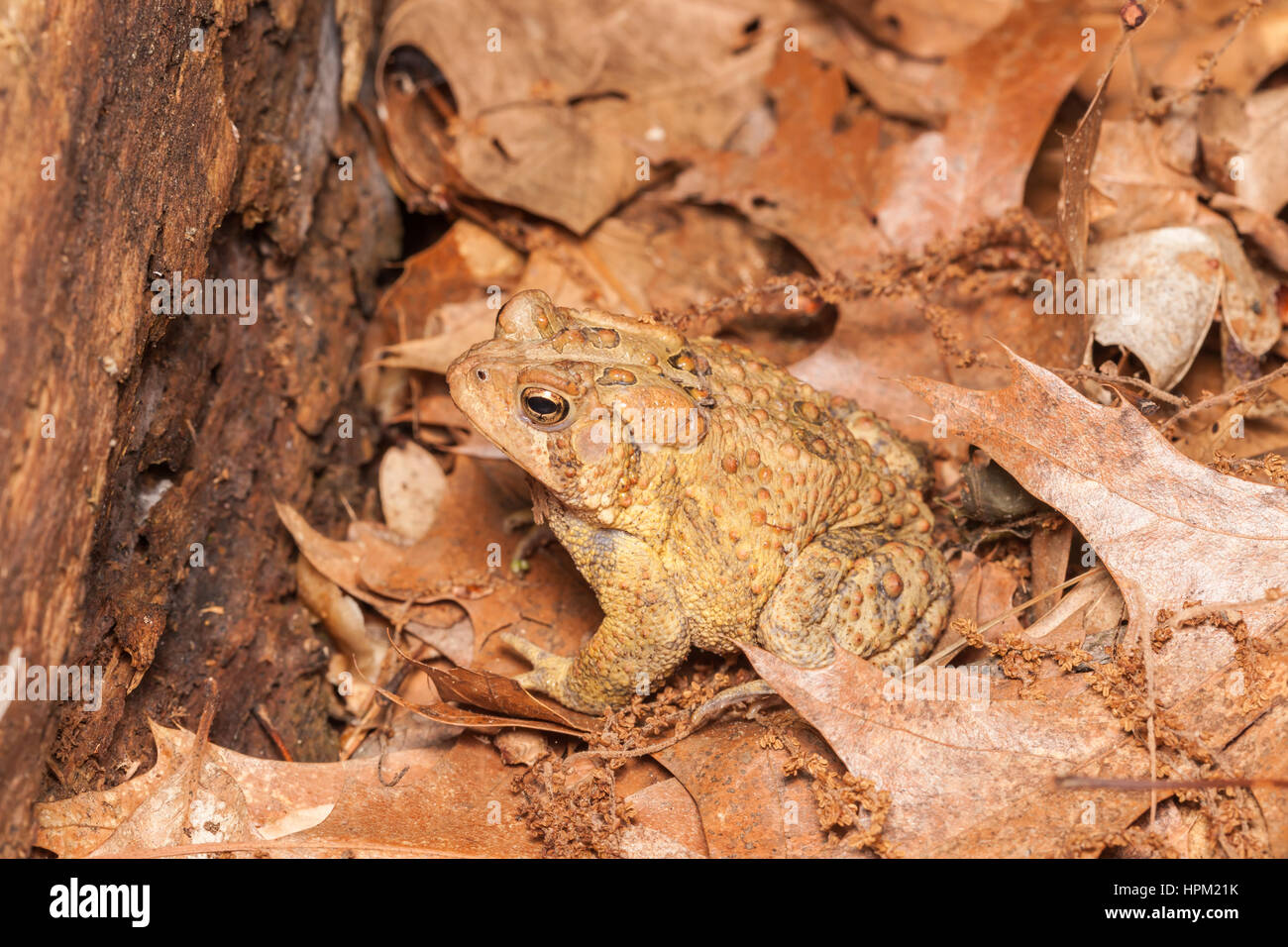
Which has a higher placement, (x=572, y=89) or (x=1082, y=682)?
(x=572, y=89)

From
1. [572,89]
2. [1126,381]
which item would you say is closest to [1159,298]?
[1126,381]

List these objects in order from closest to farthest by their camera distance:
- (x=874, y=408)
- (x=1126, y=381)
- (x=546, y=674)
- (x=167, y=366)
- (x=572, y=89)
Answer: (x=167, y=366), (x=1126, y=381), (x=546, y=674), (x=874, y=408), (x=572, y=89)

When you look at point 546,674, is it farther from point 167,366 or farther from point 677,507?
point 167,366

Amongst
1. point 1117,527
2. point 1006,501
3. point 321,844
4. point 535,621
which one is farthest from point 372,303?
point 1117,527

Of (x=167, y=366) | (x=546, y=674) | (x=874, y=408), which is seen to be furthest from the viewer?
(x=874, y=408)

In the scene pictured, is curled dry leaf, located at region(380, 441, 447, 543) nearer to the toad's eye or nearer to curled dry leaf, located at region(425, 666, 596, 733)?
curled dry leaf, located at region(425, 666, 596, 733)

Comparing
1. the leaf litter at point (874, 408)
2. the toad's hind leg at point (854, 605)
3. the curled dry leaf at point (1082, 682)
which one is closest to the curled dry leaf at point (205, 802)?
the leaf litter at point (874, 408)

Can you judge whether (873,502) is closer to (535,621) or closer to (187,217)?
(535,621)
